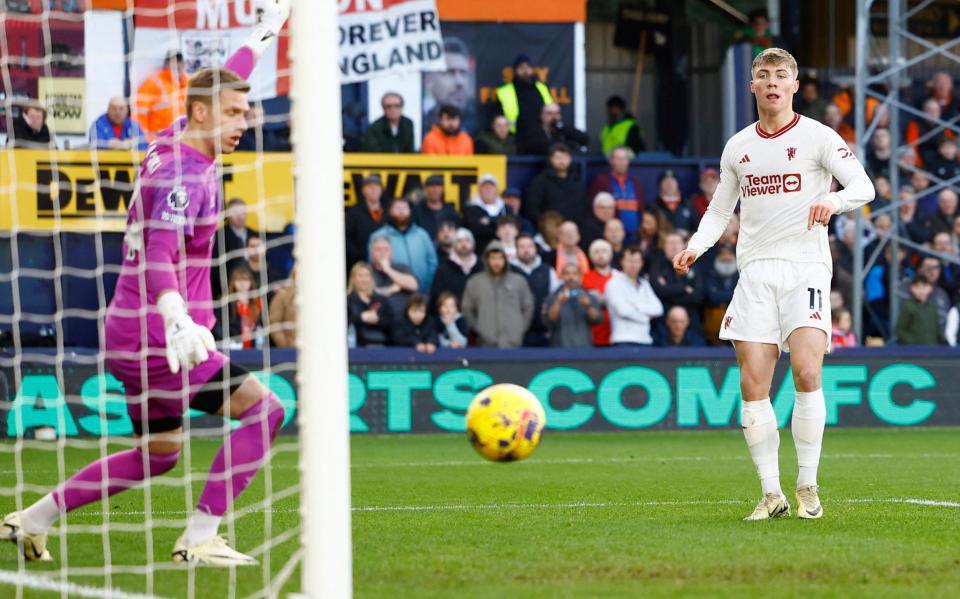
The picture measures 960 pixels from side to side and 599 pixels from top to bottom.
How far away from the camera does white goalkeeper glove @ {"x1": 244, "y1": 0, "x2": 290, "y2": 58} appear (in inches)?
287

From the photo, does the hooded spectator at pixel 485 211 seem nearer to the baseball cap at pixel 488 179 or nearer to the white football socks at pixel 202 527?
the baseball cap at pixel 488 179

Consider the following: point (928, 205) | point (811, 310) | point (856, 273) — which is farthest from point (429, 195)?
point (811, 310)

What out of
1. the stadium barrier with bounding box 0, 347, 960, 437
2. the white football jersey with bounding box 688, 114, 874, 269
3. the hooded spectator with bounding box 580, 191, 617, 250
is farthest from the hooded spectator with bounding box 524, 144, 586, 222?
the white football jersey with bounding box 688, 114, 874, 269

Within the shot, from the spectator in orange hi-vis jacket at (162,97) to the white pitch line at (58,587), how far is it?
28.4ft

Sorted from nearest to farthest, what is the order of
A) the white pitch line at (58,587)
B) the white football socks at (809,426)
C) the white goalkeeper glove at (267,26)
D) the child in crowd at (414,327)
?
the white pitch line at (58,587) < the white goalkeeper glove at (267,26) < the white football socks at (809,426) < the child in crowd at (414,327)

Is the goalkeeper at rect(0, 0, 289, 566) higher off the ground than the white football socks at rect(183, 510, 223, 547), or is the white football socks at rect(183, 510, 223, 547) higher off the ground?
the goalkeeper at rect(0, 0, 289, 566)

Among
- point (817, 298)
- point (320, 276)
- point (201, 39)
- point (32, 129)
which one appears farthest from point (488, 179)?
point (320, 276)

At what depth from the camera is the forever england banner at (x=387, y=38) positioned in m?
16.5

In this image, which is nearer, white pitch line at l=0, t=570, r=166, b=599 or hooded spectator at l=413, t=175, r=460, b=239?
white pitch line at l=0, t=570, r=166, b=599

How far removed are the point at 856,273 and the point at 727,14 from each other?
5953 millimetres

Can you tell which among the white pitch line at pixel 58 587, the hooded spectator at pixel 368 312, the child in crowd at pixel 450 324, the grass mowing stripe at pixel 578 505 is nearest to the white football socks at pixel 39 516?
the white pitch line at pixel 58 587

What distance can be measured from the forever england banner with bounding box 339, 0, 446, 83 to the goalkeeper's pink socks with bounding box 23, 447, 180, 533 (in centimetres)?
1028

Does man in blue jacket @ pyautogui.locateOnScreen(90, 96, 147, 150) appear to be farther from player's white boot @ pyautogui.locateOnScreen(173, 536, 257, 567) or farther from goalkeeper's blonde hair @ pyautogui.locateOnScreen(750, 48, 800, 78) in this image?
player's white boot @ pyautogui.locateOnScreen(173, 536, 257, 567)

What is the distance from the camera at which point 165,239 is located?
6.09 meters
